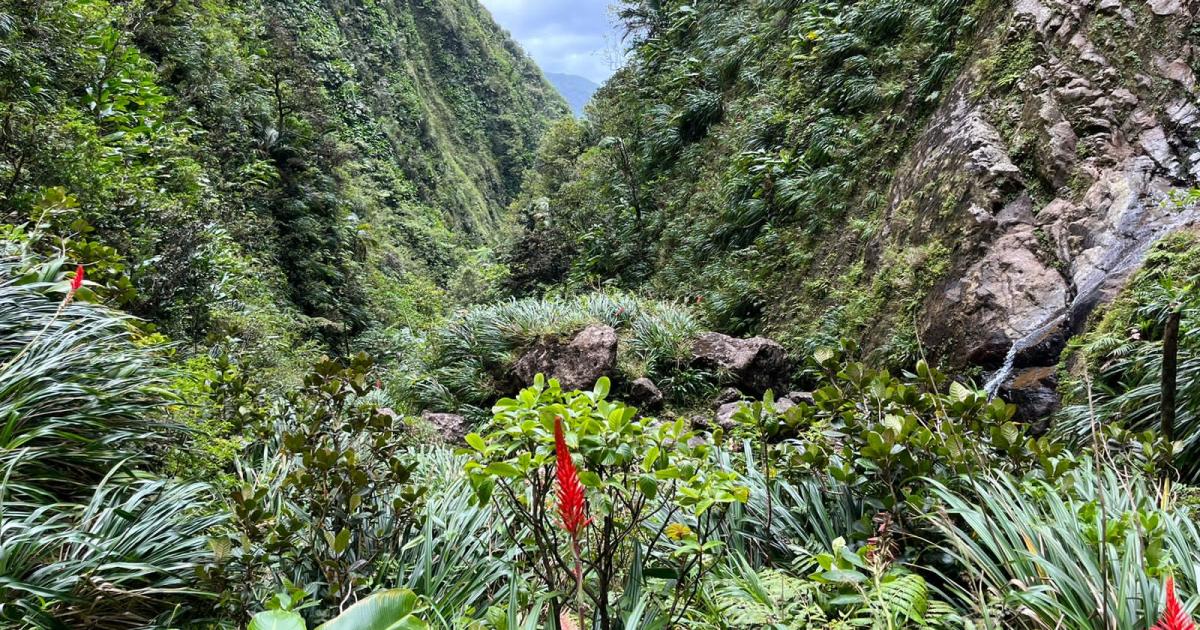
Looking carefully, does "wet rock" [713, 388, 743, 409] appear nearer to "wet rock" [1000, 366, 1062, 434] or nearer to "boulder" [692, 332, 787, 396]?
"boulder" [692, 332, 787, 396]

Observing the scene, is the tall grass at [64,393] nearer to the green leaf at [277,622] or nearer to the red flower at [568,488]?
the green leaf at [277,622]

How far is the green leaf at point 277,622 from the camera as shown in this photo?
3.75ft

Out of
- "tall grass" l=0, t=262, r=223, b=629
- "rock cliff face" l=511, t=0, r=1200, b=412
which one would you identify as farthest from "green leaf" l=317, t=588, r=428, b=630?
"rock cliff face" l=511, t=0, r=1200, b=412

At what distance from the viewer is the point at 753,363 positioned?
693cm

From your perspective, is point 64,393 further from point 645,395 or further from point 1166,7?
point 1166,7

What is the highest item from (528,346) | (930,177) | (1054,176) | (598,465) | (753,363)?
(930,177)

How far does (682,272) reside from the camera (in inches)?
405

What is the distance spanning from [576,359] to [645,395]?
3.04 feet

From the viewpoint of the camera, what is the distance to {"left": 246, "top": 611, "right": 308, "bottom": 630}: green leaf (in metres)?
1.14

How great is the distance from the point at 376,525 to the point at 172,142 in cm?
772

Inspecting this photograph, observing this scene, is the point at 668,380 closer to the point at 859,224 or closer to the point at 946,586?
the point at 859,224

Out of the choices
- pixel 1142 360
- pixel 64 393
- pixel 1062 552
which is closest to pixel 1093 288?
pixel 1142 360

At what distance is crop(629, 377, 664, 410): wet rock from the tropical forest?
8 cm

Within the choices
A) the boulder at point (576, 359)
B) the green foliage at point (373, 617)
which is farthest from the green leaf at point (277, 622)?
the boulder at point (576, 359)
